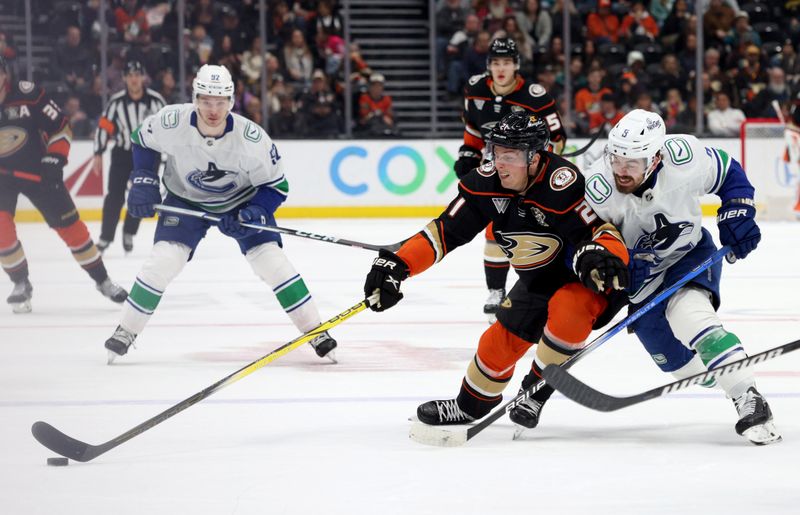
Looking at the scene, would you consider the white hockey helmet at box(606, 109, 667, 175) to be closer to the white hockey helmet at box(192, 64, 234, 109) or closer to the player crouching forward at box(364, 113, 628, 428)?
the player crouching forward at box(364, 113, 628, 428)

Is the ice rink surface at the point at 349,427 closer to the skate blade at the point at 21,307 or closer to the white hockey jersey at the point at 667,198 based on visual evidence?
the skate blade at the point at 21,307

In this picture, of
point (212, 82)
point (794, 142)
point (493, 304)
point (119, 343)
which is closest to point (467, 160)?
point (493, 304)

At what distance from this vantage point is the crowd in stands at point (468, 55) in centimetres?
1013

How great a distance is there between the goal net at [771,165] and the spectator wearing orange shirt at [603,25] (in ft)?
5.73

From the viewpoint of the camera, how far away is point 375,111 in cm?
1037

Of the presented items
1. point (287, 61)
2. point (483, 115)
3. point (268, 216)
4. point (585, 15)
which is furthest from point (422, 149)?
point (268, 216)

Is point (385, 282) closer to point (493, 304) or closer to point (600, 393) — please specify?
point (600, 393)

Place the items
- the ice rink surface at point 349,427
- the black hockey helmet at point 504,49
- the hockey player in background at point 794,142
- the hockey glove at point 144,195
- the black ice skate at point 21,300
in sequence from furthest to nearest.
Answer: the hockey player in background at point 794,142 < the black ice skate at point 21,300 < the black hockey helmet at point 504,49 < the hockey glove at point 144,195 < the ice rink surface at point 349,427

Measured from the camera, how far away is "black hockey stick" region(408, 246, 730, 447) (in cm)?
303

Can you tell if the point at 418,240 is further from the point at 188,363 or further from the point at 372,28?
the point at 372,28

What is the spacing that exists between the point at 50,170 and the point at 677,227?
361 cm

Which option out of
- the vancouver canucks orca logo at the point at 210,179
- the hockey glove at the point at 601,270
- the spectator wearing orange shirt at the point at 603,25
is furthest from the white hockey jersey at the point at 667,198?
the spectator wearing orange shirt at the point at 603,25

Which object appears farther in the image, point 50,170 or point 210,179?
point 50,170

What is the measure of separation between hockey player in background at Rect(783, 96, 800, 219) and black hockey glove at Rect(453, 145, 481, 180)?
4970 millimetres
